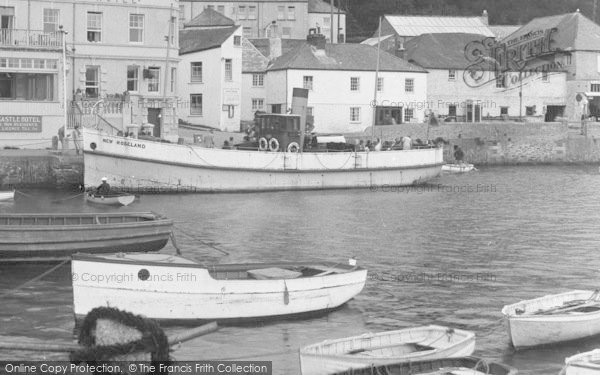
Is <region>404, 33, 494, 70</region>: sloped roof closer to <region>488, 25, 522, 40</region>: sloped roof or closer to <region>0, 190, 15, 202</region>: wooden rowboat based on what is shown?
<region>488, 25, 522, 40</region>: sloped roof

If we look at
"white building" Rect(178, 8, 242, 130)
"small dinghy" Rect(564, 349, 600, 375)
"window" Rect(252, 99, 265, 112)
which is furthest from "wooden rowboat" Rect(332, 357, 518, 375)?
"window" Rect(252, 99, 265, 112)

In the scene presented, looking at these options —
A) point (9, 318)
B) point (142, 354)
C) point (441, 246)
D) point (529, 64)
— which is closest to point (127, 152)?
point (441, 246)

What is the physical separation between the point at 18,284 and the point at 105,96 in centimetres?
3254

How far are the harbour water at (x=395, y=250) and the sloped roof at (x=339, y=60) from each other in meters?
17.1

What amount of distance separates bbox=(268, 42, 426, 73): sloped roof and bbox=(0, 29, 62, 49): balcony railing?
69.3ft

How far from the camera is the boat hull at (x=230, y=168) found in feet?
167

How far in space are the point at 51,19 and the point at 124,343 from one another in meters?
47.1

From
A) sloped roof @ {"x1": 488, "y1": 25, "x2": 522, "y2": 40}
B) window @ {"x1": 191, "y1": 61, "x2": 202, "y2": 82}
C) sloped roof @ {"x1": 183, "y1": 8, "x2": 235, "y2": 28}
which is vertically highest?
sloped roof @ {"x1": 488, "y1": 25, "x2": 522, "y2": 40}

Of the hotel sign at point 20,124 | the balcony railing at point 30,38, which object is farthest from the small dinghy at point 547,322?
the balcony railing at point 30,38

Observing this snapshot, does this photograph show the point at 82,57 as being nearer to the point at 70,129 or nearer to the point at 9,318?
the point at 70,129

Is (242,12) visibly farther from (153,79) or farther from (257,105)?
(153,79)

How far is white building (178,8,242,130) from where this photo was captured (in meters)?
72.8

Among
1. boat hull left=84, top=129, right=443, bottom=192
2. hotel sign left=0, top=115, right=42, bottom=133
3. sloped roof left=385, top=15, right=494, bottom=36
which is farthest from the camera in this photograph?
sloped roof left=385, top=15, right=494, bottom=36

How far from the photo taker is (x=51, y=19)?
5984 cm
